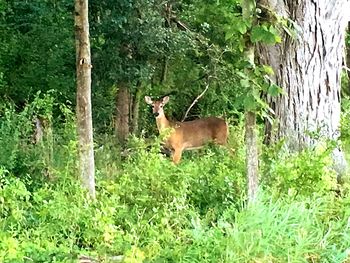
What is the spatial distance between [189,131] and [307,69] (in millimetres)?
3755

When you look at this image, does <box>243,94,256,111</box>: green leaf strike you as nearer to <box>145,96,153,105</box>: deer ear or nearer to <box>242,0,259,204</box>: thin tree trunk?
<box>242,0,259,204</box>: thin tree trunk

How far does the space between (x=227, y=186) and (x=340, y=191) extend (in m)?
1.19

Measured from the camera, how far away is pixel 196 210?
6.49 meters

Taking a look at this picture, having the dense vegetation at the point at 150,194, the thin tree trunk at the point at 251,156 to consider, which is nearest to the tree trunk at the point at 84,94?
the dense vegetation at the point at 150,194

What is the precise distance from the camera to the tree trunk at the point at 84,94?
6574mm

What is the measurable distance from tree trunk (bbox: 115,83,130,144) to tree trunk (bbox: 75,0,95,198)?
14.6 ft

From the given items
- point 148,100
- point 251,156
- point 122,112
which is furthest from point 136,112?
point 251,156

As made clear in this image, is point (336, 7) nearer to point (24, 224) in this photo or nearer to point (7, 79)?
point (24, 224)

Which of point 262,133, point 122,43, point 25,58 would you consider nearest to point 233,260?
point 262,133

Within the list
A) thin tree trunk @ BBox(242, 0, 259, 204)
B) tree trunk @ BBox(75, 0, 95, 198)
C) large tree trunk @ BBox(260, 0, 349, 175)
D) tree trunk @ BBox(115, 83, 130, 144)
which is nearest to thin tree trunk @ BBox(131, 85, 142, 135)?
tree trunk @ BBox(115, 83, 130, 144)

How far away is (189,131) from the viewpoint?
38.8 feet

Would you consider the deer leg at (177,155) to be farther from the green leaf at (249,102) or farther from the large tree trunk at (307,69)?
the green leaf at (249,102)

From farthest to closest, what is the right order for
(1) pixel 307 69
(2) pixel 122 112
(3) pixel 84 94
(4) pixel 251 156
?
(2) pixel 122 112
(1) pixel 307 69
(3) pixel 84 94
(4) pixel 251 156

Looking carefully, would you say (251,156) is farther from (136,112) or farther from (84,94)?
(136,112)
